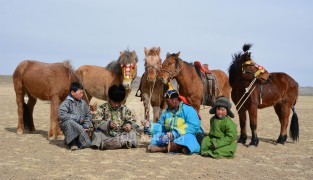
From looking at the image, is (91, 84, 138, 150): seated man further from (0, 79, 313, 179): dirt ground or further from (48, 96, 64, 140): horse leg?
(48, 96, 64, 140): horse leg

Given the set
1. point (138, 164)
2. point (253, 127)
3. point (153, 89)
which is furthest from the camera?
point (153, 89)

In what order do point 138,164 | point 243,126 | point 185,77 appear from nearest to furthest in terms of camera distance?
1. point 138,164
2. point 185,77
3. point 243,126

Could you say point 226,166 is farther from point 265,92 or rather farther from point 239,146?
point 265,92

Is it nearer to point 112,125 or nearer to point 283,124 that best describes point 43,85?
point 112,125

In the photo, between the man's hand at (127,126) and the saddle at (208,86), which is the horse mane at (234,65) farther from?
the man's hand at (127,126)

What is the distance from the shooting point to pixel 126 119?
246 inches

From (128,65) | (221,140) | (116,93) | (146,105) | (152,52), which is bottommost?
(221,140)

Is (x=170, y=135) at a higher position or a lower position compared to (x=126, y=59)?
lower

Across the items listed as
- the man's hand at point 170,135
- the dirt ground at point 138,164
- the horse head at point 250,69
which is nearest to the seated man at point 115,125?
the dirt ground at point 138,164

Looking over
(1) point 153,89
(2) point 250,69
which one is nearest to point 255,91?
(2) point 250,69

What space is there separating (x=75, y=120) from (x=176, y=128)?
1892 millimetres

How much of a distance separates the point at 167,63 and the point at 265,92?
2.32 meters

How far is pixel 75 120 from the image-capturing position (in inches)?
246

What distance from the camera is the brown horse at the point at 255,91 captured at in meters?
7.30
